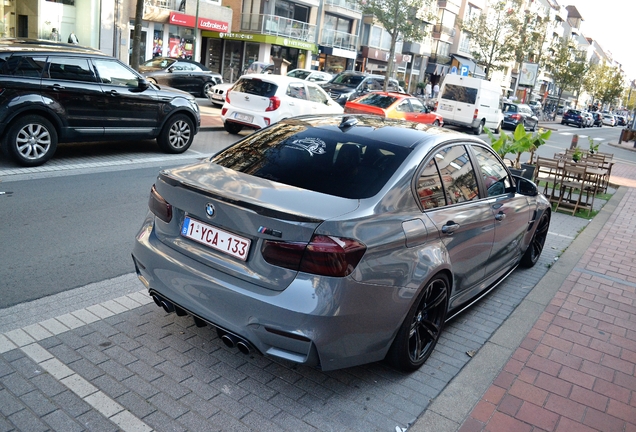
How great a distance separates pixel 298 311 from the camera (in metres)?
3.13

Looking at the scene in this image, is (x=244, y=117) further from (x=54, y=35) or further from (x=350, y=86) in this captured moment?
(x=54, y=35)

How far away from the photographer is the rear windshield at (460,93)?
25.1 m

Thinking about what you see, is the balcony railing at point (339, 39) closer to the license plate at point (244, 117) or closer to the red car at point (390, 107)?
the red car at point (390, 107)

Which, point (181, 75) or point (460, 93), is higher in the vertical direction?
point (460, 93)

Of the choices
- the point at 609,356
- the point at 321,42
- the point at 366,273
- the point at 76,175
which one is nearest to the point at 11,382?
the point at 366,273

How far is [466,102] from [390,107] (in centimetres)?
805

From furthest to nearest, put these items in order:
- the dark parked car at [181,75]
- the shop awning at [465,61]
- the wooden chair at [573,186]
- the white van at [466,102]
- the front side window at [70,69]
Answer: the shop awning at [465,61] < the white van at [466,102] < the dark parked car at [181,75] < the wooden chair at [573,186] < the front side window at [70,69]

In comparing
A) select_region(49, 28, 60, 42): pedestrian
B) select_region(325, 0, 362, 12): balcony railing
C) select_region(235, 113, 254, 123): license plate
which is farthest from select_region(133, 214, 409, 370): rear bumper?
select_region(325, 0, 362, 12): balcony railing

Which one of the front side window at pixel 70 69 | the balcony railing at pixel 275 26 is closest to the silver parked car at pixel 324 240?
the front side window at pixel 70 69

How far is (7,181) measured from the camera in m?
7.84

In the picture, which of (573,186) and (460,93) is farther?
(460,93)


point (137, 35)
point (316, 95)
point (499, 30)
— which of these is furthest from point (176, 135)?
point (499, 30)

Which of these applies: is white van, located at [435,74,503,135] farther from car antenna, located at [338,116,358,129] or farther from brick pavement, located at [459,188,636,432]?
car antenna, located at [338,116,358,129]

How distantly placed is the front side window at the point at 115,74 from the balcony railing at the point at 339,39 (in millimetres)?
37512
